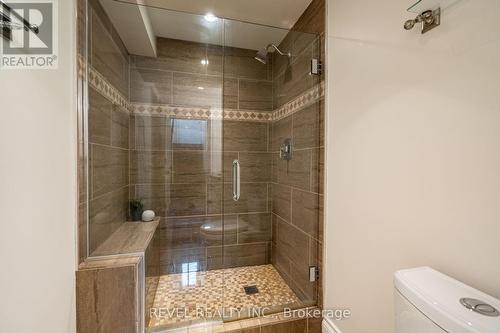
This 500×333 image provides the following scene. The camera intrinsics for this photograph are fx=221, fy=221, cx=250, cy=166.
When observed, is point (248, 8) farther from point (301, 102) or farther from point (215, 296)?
point (215, 296)

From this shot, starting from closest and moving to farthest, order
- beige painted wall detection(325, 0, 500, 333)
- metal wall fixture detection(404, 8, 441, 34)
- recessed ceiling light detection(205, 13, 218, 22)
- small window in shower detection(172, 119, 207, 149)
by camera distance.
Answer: beige painted wall detection(325, 0, 500, 333), metal wall fixture detection(404, 8, 441, 34), recessed ceiling light detection(205, 13, 218, 22), small window in shower detection(172, 119, 207, 149)

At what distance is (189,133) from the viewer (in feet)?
7.41

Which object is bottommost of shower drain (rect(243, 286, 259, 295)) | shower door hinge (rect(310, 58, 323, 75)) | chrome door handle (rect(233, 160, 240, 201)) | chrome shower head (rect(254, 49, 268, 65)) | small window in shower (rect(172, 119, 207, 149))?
shower drain (rect(243, 286, 259, 295))

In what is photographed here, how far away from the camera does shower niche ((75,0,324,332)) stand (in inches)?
60.2

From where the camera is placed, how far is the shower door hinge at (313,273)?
1.62m

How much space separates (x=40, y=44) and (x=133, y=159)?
3.58 ft

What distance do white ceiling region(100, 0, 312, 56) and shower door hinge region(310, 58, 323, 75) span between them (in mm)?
474

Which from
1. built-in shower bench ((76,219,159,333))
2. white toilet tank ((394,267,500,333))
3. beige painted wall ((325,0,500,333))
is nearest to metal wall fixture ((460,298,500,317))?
white toilet tank ((394,267,500,333))

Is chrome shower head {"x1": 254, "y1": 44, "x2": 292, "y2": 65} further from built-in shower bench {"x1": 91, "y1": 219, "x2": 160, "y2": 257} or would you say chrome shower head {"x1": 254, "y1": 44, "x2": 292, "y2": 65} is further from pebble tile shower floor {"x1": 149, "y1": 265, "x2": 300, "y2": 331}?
pebble tile shower floor {"x1": 149, "y1": 265, "x2": 300, "y2": 331}

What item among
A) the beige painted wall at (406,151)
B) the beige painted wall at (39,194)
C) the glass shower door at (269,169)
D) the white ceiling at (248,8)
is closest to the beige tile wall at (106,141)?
the beige painted wall at (39,194)
